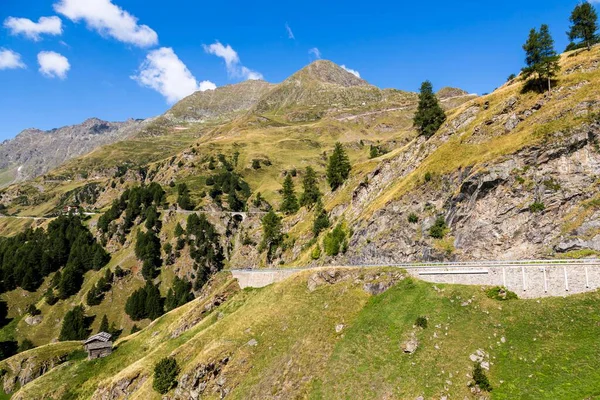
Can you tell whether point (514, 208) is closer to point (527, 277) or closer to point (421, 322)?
point (527, 277)

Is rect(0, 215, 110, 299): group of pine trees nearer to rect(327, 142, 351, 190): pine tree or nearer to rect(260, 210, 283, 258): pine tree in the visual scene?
rect(260, 210, 283, 258): pine tree

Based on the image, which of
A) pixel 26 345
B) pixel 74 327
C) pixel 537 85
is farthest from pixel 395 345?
pixel 26 345

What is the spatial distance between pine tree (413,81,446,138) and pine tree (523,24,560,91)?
21.9 meters

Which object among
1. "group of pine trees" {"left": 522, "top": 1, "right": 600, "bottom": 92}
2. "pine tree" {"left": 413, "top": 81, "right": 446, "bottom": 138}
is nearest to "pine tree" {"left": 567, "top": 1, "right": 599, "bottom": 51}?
"group of pine trees" {"left": 522, "top": 1, "right": 600, "bottom": 92}

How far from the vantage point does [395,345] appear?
126 ft

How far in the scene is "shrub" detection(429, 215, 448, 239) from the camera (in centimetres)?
6321

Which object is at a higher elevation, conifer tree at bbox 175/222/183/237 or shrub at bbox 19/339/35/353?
conifer tree at bbox 175/222/183/237

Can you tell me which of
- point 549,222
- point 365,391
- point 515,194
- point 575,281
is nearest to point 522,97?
point 515,194

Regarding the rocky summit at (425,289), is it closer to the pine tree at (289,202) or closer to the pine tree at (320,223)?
the pine tree at (320,223)

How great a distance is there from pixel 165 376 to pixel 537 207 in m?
58.8

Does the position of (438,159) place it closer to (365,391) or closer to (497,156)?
(497,156)

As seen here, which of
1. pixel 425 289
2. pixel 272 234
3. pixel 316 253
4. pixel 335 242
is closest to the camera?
pixel 425 289

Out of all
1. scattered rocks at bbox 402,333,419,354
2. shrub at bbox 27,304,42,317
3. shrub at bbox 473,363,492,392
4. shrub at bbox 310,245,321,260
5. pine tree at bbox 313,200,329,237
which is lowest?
shrub at bbox 27,304,42,317

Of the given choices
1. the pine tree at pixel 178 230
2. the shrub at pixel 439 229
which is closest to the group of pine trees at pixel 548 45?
the shrub at pixel 439 229
